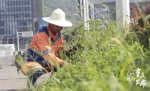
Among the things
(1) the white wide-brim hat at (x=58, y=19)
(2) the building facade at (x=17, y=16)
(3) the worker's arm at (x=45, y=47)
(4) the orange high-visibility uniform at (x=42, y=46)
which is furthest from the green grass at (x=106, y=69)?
(2) the building facade at (x=17, y=16)

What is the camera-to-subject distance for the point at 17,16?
13350 cm

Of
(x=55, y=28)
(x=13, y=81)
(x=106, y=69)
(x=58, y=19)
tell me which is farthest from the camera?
(x=13, y=81)

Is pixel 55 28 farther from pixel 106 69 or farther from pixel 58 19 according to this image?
pixel 106 69

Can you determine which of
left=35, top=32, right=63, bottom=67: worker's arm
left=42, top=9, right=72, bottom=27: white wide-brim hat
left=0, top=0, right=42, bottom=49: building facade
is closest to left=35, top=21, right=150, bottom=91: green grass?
left=35, top=32, right=63, bottom=67: worker's arm

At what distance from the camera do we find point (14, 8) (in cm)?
13338

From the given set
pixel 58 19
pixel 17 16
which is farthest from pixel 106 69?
pixel 17 16

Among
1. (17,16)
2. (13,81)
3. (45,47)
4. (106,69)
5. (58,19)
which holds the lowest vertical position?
(13,81)

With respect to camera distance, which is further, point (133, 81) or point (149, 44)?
point (149, 44)

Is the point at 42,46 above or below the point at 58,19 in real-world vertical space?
below

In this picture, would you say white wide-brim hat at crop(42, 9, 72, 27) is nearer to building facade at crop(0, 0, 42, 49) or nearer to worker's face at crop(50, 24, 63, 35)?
worker's face at crop(50, 24, 63, 35)

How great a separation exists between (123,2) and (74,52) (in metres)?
2.09

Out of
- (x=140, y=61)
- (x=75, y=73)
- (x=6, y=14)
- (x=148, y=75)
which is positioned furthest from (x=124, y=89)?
(x=6, y=14)

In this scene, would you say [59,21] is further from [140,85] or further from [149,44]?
[140,85]

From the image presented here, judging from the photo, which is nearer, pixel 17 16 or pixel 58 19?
pixel 58 19
